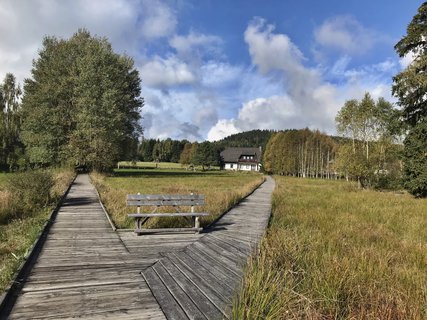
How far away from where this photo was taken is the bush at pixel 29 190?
39.9 feet

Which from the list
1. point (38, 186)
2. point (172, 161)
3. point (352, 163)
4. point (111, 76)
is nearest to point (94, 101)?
point (111, 76)

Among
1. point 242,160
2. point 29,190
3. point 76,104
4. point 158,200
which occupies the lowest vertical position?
point 29,190

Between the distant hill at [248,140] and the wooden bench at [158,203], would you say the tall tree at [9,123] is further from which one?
the distant hill at [248,140]

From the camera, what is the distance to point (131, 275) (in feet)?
19.0

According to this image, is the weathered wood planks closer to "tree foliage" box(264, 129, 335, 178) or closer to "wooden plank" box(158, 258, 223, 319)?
"wooden plank" box(158, 258, 223, 319)

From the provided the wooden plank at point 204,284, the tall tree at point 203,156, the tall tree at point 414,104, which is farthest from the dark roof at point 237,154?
the wooden plank at point 204,284

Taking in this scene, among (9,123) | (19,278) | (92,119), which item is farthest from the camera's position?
(9,123)

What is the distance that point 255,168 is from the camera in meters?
109

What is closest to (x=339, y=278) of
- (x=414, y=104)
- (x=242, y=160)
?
(x=414, y=104)

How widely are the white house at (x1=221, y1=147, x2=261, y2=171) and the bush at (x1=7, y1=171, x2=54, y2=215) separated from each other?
9704 centimetres

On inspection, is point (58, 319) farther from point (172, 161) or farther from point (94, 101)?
point (172, 161)

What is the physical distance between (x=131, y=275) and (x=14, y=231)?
550cm

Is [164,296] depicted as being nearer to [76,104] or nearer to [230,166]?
[76,104]

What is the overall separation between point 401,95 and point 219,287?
24645mm
